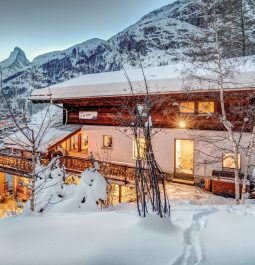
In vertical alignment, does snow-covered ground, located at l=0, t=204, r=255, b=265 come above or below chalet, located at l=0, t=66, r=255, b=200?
below

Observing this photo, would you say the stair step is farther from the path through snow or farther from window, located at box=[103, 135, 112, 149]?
the path through snow

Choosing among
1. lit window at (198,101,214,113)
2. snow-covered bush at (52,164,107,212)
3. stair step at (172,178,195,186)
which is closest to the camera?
snow-covered bush at (52,164,107,212)

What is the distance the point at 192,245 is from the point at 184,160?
1377 cm

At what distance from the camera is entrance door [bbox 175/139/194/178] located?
15163mm

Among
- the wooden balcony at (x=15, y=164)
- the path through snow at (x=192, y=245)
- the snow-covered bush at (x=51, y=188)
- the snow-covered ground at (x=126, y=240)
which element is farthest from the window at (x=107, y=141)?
the path through snow at (x=192, y=245)

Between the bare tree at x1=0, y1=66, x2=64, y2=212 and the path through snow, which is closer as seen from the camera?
the path through snow

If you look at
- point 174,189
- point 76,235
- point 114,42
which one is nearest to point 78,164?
point 174,189

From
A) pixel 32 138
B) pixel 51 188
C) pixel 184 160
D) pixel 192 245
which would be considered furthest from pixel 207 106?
pixel 192 245

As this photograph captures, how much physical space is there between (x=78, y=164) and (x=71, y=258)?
491 inches

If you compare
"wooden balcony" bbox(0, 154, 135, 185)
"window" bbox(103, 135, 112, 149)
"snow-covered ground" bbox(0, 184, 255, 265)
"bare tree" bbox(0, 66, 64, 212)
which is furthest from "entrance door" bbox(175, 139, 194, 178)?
"snow-covered ground" bbox(0, 184, 255, 265)

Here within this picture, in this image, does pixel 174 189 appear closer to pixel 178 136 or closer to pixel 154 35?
pixel 178 136

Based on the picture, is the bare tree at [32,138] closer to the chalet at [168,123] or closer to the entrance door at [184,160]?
the chalet at [168,123]

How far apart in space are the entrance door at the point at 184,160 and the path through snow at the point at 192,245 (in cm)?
1074

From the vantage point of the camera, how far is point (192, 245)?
3.31 meters
